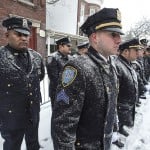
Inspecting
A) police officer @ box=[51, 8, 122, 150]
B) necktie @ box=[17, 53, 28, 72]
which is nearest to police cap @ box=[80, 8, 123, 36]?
police officer @ box=[51, 8, 122, 150]

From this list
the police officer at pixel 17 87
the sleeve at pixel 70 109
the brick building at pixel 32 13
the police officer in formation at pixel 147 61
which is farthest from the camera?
the brick building at pixel 32 13

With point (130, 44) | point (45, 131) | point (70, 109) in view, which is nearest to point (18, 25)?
point (70, 109)

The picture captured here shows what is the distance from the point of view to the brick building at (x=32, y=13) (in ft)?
44.1

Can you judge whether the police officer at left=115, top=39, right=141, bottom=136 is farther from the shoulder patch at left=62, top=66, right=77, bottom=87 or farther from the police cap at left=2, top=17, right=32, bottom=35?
the shoulder patch at left=62, top=66, right=77, bottom=87

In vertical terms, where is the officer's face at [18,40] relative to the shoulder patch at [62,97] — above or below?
above

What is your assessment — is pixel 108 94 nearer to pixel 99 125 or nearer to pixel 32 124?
pixel 99 125

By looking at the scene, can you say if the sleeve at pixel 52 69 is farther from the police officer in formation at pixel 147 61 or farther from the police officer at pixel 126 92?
the police officer in formation at pixel 147 61

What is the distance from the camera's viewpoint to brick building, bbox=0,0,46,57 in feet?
44.1

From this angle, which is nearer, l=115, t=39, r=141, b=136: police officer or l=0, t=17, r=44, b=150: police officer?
l=0, t=17, r=44, b=150: police officer

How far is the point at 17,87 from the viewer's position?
12.6ft

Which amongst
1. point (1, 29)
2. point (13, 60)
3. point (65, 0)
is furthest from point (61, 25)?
point (13, 60)

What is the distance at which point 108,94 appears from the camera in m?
2.33

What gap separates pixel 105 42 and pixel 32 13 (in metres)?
13.7

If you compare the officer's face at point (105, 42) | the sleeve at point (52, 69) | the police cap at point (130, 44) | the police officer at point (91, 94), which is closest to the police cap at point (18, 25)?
the sleeve at point (52, 69)
